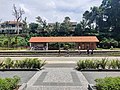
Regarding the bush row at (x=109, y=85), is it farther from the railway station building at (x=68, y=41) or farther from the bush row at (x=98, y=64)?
the railway station building at (x=68, y=41)

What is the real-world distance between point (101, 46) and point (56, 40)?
486 inches

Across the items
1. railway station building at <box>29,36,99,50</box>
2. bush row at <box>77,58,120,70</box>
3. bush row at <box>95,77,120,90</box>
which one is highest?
railway station building at <box>29,36,99,50</box>

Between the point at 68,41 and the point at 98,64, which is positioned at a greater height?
the point at 68,41

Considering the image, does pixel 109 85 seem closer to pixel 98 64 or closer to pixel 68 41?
pixel 98 64

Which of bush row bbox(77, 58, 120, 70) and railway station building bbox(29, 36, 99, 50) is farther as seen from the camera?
railway station building bbox(29, 36, 99, 50)

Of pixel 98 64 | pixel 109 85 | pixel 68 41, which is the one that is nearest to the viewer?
pixel 109 85

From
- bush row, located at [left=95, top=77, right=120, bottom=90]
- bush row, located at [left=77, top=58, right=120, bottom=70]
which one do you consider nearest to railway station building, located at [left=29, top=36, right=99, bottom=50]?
bush row, located at [left=77, top=58, right=120, bottom=70]

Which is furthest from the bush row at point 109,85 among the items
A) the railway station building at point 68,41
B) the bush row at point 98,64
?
the railway station building at point 68,41

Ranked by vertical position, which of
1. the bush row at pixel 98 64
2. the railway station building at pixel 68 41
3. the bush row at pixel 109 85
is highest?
the railway station building at pixel 68 41

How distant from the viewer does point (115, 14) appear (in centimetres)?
7169

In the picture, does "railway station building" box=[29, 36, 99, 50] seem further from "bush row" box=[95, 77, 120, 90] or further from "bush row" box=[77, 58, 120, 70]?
"bush row" box=[95, 77, 120, 90]

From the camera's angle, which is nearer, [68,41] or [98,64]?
[98,64]

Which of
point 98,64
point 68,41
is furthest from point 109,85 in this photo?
point 68,41

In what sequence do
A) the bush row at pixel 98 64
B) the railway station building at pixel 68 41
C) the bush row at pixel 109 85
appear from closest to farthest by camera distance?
the bush row at pixel 109 85, the bush row at pixel 98 64, the railway station building at pixel 68 41
